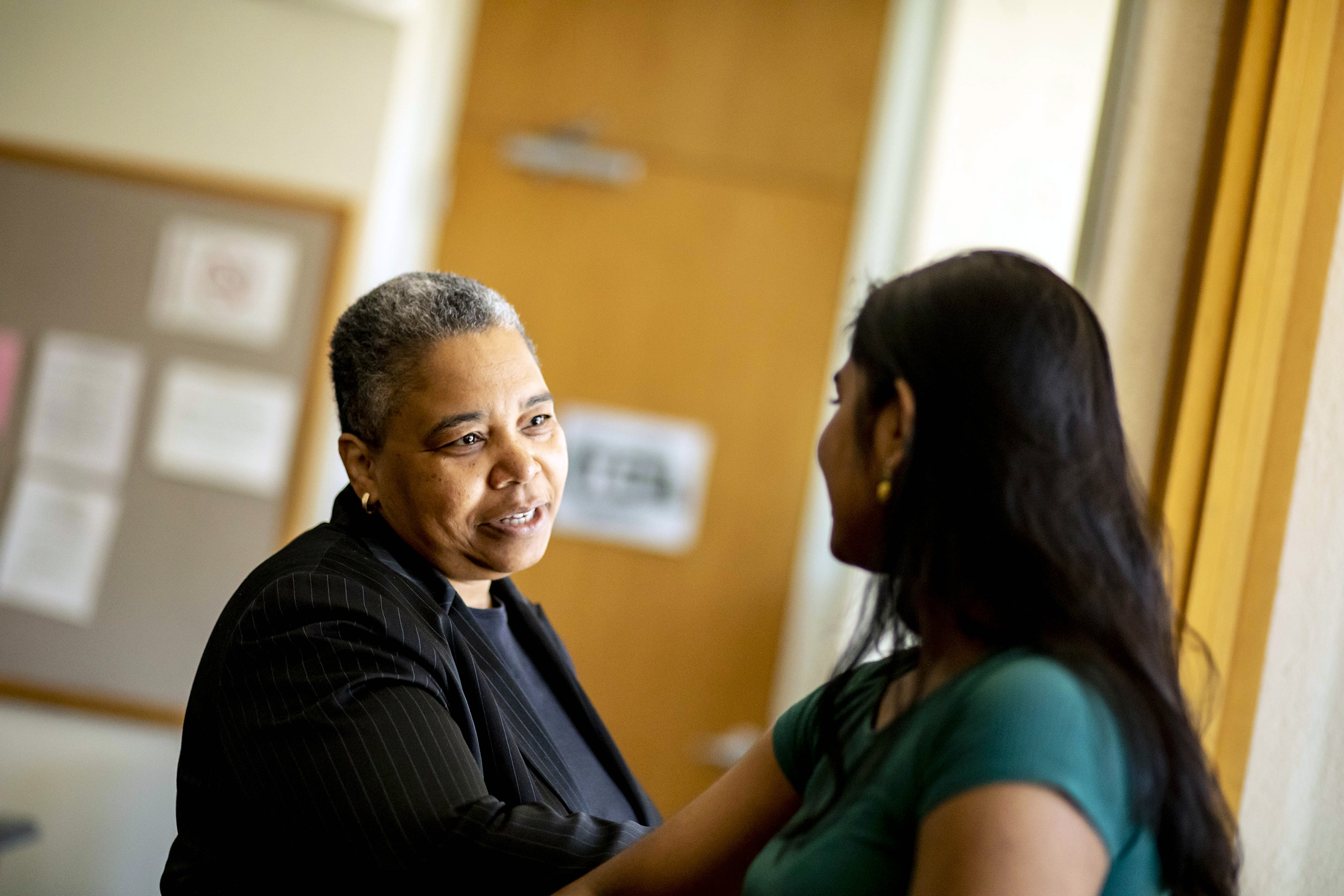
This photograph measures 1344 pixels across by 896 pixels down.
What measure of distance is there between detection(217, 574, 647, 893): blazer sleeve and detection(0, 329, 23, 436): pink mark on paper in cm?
199

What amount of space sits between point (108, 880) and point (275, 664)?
1960 mm

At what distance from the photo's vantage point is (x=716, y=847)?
1.08 m

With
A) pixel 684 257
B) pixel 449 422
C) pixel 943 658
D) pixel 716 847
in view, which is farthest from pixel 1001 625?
pixel 684 257

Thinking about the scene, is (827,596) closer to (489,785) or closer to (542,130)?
(542,130)

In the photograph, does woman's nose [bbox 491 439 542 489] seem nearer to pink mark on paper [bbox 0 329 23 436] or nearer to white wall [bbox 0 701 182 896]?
white wall [bbox 0 701 182 896]

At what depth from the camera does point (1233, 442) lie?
1321mm

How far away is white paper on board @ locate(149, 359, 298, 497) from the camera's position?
2.72m

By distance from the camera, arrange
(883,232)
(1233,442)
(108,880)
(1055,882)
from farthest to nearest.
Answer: (883,232), (108,880), (1233,442), (1055,882)

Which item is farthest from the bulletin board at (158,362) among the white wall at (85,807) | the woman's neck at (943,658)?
the woman's neck at (943,658)

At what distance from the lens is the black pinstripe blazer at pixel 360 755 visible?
41.0 inches

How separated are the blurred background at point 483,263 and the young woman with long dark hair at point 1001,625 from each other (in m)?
1.61

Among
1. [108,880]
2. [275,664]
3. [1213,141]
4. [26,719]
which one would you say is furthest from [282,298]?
[1213,141]

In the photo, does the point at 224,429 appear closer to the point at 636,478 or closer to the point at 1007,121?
the point at 636,478

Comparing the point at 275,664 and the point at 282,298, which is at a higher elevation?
the point at 282,298
